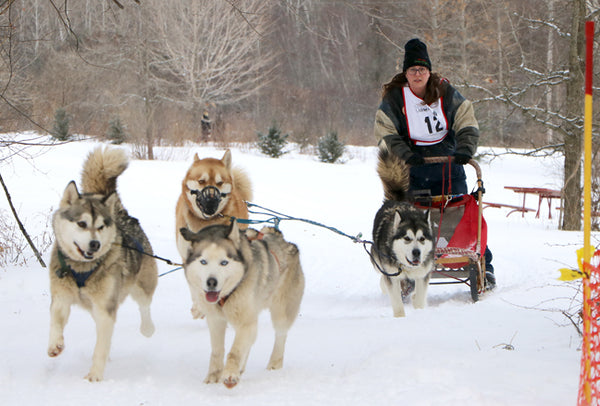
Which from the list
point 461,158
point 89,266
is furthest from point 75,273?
point 461,158

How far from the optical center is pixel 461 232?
511cm

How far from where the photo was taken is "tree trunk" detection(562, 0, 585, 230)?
9.05 m

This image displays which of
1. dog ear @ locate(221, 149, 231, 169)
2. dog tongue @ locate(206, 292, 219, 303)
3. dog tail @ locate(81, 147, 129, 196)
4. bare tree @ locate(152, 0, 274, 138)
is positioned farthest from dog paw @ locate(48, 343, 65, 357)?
bare tree @ locate(152, 0, 274, 138)

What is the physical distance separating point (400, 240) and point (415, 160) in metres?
0.65

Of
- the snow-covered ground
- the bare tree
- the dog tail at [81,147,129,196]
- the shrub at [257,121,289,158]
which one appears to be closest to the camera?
the snow-covered ground

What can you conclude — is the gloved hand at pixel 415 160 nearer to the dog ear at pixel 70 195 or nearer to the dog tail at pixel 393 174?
the dog tail at pixel 393 174

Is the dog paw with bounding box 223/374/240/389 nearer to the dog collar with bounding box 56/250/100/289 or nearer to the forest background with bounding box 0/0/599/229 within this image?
the dog collar with bounding box 56/250/100/289

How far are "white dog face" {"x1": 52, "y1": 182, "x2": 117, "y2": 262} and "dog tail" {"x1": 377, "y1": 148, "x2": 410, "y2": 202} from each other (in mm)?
2482

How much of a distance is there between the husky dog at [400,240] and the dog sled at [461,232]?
0.23 meters

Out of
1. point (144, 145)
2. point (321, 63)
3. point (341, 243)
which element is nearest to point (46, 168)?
point (144, 145)

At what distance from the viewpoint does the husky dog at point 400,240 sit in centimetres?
468

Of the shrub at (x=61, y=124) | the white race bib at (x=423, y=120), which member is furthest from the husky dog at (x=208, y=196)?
the shrub at (x=61, y=124)

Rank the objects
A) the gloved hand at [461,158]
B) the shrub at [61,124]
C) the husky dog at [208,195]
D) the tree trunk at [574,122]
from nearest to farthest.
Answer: the husky dog at [208,195] < the gloved hand at [461,158] < the tree trunk at [574,122] < the shrub at [61,124]

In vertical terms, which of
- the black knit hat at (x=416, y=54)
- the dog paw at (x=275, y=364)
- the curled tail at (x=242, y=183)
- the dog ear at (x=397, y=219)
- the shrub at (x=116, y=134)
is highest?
the black knit hat at (x=416, y=54)
